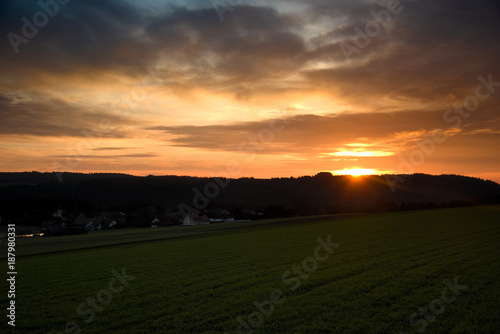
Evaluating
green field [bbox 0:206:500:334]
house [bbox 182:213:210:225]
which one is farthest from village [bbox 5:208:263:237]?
green field [bbox 0:206:500:334]

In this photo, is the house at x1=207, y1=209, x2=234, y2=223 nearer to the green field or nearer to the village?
the village

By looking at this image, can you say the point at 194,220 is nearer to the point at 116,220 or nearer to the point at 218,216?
the point at 218,216

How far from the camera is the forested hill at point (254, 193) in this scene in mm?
107250

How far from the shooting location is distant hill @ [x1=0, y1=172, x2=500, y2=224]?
346 ft

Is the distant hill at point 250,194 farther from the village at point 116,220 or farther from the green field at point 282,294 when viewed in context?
the green field at point 282,294

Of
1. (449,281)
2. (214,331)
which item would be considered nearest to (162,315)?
(214,331)

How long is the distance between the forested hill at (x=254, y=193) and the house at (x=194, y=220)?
1152 centimetres

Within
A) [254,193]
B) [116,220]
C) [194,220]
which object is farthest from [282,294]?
[254,193]

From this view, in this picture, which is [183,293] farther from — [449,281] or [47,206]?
[47,206]

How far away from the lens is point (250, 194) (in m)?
147

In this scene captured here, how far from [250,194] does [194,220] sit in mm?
40571

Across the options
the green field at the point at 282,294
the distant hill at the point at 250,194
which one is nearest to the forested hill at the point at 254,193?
the distant hill at the point at 250,194

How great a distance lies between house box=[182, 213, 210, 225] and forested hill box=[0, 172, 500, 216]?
454 inches

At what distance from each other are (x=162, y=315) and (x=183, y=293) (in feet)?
9.91
